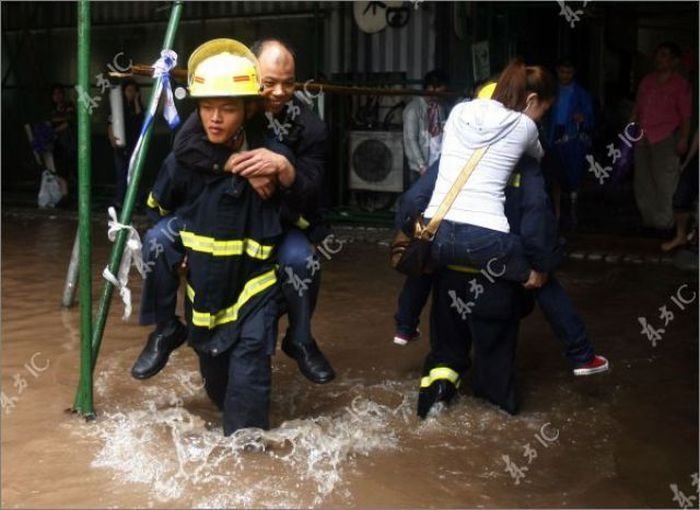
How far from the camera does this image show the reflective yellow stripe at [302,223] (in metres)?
4.08

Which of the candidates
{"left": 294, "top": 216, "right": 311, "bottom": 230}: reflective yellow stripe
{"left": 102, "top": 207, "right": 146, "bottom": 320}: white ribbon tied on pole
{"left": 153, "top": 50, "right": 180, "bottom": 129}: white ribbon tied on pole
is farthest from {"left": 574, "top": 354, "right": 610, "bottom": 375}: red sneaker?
{"left": 153, "top": 50, "right": 180, "bottom": 129}: white ribbon tied on pole

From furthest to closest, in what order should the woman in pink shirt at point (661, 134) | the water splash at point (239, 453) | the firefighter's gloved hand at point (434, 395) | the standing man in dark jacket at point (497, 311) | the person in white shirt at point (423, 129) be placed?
the person in white shirt at point (423, 129)
the woman in pink shirt at point (661, 134)
the firefighter's gloved hand at point (434, 395)
the standing man in dark jacket at point (497, 311)
the water splash at point (239, 453)

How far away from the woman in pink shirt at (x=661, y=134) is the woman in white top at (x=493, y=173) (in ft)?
16.1

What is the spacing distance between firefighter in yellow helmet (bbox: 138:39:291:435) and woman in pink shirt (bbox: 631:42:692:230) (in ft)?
19.3

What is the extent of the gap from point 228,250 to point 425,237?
96 centimetres

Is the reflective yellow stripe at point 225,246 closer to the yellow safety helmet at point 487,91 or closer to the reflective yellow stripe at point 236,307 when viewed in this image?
the reflective yellow stripe at point 236,307

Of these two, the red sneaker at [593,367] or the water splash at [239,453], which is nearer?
the water splash at [239,453]

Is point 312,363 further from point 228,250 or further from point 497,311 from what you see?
point 497,311

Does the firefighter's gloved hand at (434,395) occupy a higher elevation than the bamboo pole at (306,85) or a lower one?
lower

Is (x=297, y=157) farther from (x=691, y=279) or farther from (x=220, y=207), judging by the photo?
(x=691, y=279)

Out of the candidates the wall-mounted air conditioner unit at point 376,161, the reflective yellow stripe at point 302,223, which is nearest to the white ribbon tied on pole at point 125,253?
the reflective yellow stripe at point 302,223

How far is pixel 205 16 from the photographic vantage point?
1180 cm

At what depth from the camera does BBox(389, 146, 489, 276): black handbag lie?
427cm

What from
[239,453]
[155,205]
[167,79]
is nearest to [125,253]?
[155,205]
